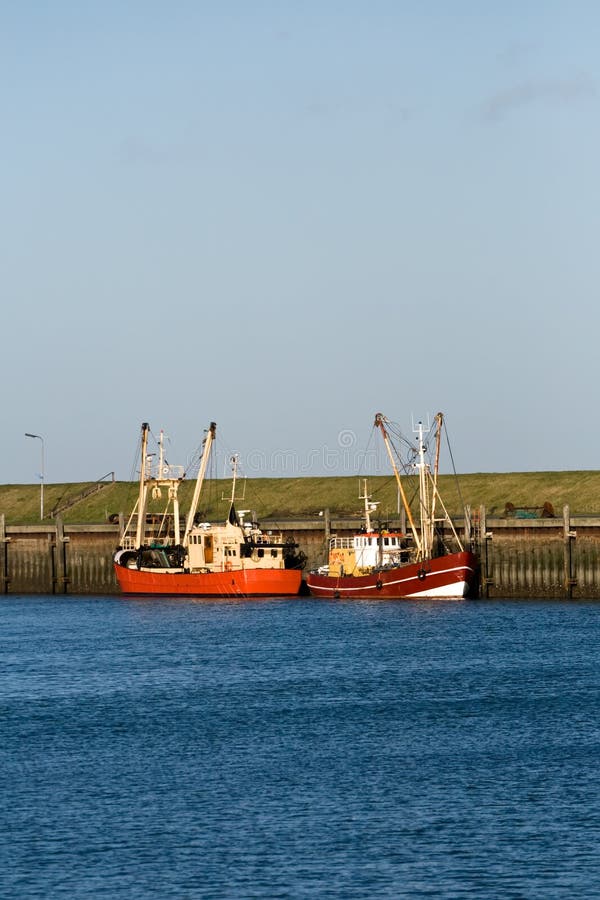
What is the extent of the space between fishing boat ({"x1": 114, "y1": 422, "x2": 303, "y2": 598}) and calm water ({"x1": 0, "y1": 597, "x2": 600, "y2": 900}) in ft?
97.9

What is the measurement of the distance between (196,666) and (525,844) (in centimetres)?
4064

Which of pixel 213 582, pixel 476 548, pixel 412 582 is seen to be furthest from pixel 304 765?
pixel 213 582

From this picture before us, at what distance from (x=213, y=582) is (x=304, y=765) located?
240 feet

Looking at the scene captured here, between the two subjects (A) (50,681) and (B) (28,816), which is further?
(A) (50,681)

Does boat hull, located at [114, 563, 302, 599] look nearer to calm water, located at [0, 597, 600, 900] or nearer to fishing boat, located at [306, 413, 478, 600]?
fishing boat, located at [306, 413, 478, 600]

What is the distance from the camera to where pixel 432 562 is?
366 feet

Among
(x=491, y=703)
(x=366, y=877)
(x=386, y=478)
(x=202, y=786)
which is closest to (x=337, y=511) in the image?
(x=386, y=478)

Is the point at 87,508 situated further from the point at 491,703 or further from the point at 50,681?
the point at 491,703

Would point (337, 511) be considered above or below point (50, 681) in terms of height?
above

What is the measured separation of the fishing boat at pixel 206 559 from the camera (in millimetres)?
121625

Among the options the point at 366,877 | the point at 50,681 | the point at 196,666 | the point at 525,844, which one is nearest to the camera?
the point at 366,877

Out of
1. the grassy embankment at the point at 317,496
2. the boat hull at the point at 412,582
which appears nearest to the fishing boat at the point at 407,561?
the boat hull at the point at 412,582

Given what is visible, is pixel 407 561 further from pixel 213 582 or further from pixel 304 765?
pixel 304 765

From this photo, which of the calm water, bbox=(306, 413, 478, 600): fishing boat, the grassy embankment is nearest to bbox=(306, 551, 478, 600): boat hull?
bbox=(306, 413, 478, 600): fishing boat
